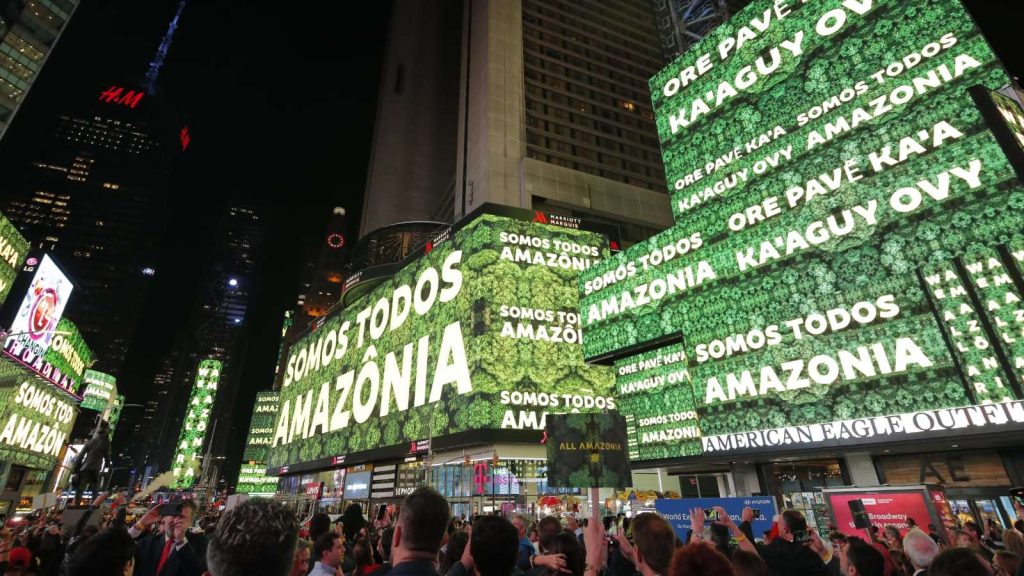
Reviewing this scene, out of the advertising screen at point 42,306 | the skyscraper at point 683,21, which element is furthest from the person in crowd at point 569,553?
the advertising screen at point 42,306

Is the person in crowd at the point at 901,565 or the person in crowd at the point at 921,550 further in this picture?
the person in crowd at the point at 901,565

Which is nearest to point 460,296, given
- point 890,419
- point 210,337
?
point 890,419

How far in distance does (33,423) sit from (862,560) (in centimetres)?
5954

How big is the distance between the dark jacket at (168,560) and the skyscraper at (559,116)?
161 ft

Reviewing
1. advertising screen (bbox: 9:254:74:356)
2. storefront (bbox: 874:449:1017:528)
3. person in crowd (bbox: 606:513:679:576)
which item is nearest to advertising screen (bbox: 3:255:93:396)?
advertising screen (bbox: 9:254:74:356)

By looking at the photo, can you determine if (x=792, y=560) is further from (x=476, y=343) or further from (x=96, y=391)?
(x=96, y=391)

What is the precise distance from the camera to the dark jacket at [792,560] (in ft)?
17.7

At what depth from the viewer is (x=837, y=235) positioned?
16.1 m

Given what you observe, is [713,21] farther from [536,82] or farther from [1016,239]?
[536,82]

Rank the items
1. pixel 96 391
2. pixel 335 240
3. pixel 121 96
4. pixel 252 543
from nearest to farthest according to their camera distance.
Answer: pixel 252 543 < pixel 96 391 < pixel 335 240 < pixel 121 96

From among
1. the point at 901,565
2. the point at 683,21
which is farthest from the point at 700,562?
the point at 683,21

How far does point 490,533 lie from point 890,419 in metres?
15.2

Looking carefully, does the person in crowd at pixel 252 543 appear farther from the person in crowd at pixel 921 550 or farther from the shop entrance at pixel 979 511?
the shop entrance at pixel 979 511

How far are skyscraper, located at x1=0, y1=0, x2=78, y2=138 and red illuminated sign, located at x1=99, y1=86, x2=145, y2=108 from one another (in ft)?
418
